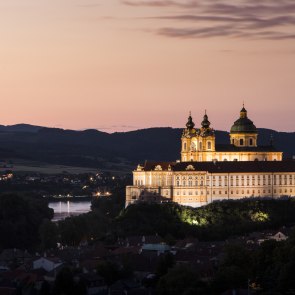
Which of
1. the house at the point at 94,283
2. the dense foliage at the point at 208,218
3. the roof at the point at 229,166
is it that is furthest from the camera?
the roof at the point at 229,166

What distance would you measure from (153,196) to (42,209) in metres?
17.5

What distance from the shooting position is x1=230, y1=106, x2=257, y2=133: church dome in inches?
5605

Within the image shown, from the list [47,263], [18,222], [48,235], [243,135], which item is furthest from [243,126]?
[47,263]

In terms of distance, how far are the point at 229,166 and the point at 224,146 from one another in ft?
33.0

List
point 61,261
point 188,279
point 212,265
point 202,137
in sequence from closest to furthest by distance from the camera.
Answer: point 188,279 → point 212,265 → point 61,261 → point 202,137

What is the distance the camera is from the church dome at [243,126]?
142375mm

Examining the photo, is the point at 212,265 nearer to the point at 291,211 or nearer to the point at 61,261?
the point at 61,261

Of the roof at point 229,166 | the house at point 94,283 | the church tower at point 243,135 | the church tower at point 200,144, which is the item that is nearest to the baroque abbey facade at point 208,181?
the roof at point 229,166

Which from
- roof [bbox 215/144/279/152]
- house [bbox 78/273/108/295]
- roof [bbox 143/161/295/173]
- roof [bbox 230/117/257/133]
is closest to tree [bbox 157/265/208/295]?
house [bbox 78/273/108/295]

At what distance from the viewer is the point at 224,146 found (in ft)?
466

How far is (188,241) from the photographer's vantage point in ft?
373

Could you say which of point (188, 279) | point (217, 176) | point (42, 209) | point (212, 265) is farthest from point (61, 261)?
point (42, 209)

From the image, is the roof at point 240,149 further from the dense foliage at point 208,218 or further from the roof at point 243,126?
the dense foliage at point 208,218

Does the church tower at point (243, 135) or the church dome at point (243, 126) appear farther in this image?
the church dome at point (243, 126)
